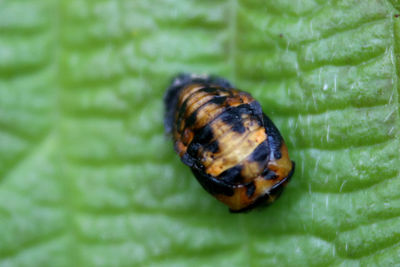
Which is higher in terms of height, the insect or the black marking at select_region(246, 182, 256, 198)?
the insect

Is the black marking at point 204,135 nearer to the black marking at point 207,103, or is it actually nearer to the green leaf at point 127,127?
the black marking at point 207,103

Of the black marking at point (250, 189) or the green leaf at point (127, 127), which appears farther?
the green leaf at point (127, 127)

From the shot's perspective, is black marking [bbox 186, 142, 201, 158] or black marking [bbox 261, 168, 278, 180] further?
black marking [bbox 186, 142, 201, 158]

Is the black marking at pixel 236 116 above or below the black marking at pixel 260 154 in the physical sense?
above

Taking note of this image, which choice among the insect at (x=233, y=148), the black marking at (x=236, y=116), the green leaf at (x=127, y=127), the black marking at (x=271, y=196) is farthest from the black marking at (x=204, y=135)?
the black marking at (x=271, y=196)

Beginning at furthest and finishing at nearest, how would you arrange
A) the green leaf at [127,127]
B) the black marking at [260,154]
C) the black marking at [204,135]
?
the green leaf at [127,127]
the black marking at [204,135]
the black marking at [260,154]

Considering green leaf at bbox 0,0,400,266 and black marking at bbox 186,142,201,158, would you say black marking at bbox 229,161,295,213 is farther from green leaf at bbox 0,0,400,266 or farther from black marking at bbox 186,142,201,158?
black marking at bbox 186,142,201,158

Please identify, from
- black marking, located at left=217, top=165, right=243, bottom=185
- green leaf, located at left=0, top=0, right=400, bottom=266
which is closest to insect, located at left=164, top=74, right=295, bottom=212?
black marking, located at left=217, top=165, right=243, bottom=185
